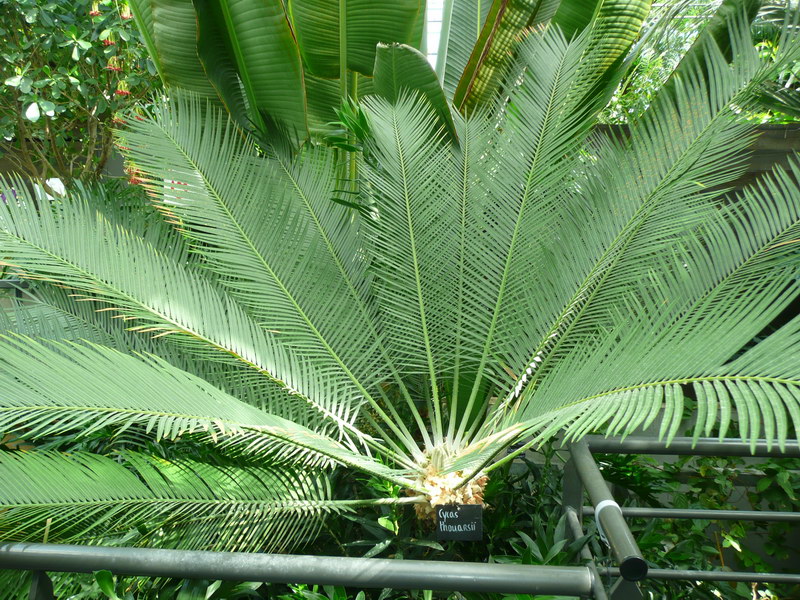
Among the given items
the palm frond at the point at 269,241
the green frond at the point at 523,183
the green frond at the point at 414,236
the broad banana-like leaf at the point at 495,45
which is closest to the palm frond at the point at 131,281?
the palm frond at the point at 269,241

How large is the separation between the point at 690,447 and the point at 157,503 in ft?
3.90

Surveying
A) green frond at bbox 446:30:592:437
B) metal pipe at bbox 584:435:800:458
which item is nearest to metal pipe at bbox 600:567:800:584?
metal pipe at bbox 584:435:800:458

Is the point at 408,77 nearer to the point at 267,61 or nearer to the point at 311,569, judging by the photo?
the point at 267,61

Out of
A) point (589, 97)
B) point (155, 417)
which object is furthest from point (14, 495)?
point (589, 97)

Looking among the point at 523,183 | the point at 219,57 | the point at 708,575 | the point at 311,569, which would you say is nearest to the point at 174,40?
the point at 219,57

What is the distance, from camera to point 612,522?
96cm

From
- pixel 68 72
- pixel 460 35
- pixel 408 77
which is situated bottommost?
pixel 408 77

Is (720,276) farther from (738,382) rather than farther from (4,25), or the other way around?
(4,25)

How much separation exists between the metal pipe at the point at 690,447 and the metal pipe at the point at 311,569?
459mm

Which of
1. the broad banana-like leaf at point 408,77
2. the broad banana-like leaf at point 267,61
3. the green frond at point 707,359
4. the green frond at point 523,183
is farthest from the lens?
the broad banana-like leaf at point 267,61

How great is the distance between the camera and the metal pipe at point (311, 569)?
34.9 inches

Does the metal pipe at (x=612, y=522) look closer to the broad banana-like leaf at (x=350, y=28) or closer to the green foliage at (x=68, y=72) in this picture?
the broad banana-like leaf at (x=350, y=28)

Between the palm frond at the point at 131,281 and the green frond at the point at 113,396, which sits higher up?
the palm frond at the point at 131,281

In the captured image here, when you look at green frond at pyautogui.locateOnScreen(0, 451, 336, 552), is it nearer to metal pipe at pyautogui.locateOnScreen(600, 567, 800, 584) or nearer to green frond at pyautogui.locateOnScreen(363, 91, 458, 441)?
green frond at pyautogui.locateOnScreen(363, 91, 458, 441)
